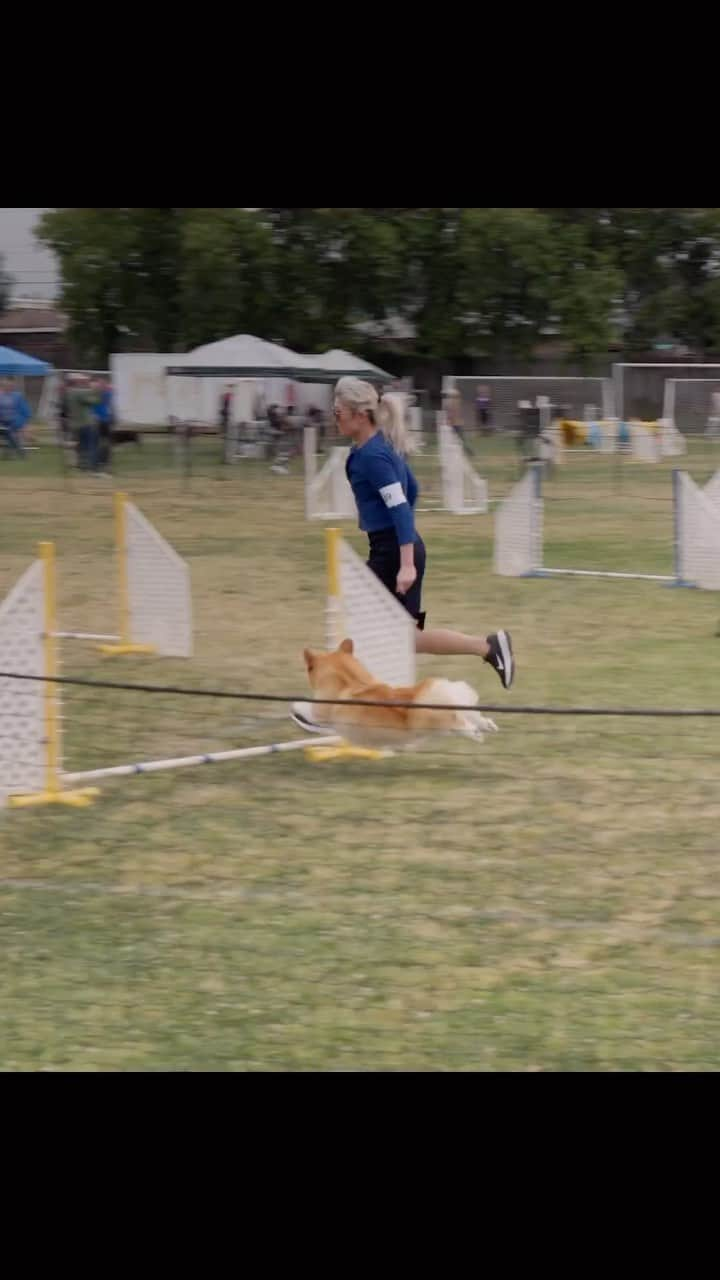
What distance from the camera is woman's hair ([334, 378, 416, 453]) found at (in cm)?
511

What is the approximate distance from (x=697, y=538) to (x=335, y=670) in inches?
207

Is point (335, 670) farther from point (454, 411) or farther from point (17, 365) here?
point (17, 365)

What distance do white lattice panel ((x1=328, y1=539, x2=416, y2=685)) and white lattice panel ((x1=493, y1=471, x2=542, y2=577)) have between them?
16.6ft

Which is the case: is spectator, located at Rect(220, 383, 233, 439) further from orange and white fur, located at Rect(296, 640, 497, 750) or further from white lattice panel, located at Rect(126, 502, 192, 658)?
orange and white fur, located at Rect(296, 640, 497, 750)

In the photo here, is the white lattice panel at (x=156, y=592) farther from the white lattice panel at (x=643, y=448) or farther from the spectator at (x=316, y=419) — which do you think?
the spectator at (x=316, y=419)

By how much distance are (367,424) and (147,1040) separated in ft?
8.71

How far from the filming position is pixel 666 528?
14.0 metres

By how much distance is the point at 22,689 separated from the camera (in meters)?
4.62

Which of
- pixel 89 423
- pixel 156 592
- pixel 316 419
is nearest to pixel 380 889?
pixel 156 592

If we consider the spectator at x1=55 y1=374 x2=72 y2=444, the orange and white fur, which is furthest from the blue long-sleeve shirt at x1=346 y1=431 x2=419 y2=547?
the spectator at x1=55 y1=374 x2=72 y2=444

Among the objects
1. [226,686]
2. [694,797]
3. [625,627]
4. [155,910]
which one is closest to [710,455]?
[625,627]

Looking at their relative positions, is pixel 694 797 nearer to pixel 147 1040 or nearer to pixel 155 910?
pixel 155 910

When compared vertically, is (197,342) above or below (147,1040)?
above
